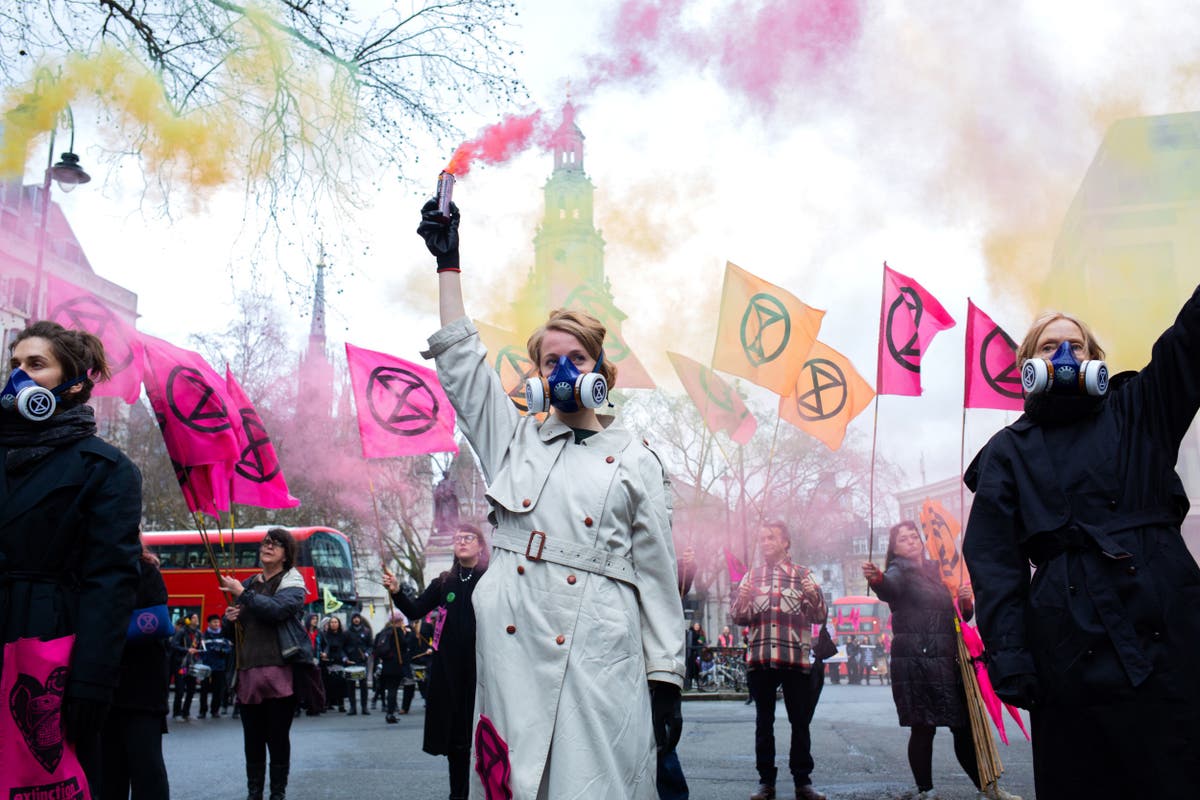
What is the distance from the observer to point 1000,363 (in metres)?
9.52

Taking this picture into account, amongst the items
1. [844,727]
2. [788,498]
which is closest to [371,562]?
[788,498]

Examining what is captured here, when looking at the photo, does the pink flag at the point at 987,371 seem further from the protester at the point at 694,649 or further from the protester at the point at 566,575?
the protester at the point at 694,649

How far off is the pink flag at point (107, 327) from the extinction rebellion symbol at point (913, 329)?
6.54m

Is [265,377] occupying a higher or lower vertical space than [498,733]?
higher

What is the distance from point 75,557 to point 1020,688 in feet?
10.2

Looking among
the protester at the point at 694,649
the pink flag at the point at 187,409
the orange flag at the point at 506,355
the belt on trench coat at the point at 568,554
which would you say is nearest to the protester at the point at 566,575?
the belt on trench coat at the point at 568,554

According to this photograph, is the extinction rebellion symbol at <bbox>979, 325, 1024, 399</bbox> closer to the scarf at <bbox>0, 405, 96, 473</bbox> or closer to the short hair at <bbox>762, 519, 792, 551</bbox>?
the short hair at <bbox>762, 519, 792, 551</bbox>

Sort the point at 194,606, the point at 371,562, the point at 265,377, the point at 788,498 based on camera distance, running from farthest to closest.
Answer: the point at 371,562, the point at 788,498, the point at 265,377, the point at 194,606

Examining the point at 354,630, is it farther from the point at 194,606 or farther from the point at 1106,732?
the point at 1106,732

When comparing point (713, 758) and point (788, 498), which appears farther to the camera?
point (788, 498)

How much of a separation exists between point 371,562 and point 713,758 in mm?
57596

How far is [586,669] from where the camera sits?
10.2 feet

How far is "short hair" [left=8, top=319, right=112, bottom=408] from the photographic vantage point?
3.91 metres

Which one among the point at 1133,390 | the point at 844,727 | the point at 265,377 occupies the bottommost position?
the point at 844,727
